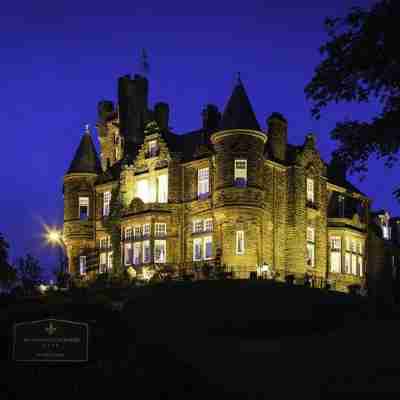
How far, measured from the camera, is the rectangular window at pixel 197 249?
56500mm

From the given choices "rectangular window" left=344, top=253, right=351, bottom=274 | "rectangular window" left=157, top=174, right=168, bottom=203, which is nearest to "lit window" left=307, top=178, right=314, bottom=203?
"rectangular window" left=344, top=253, right=351, bottom=274

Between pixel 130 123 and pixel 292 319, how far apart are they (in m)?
31.7

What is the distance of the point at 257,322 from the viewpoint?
40531 mm

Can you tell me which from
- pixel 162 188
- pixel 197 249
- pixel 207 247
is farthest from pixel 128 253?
pixel 207 247

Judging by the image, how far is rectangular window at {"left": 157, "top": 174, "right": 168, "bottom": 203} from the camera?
59.2 metres

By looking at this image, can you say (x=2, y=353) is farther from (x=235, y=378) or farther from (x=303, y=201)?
(x=303, y=201)

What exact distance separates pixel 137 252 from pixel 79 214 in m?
9.07

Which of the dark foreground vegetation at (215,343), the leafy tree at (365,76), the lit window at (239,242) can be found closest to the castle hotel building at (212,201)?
the lit window at (239,242)

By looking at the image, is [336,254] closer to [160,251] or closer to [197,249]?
[197,249]

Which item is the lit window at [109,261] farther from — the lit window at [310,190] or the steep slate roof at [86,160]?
the lit window at [310,190]

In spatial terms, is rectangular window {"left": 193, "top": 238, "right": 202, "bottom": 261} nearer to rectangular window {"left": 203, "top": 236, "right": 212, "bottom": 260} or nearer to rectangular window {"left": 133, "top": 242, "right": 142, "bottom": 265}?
rectangular window {"left": 203, "top": 236, "right": 212, "bottom": 260}

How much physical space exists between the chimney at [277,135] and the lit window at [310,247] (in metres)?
6.01

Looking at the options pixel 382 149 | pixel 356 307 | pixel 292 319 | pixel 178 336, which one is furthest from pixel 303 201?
pixel 382 149

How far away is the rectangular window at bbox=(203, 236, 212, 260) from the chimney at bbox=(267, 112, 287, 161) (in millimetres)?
8341
